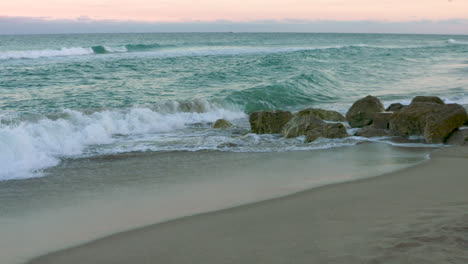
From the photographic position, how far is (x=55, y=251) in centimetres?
385

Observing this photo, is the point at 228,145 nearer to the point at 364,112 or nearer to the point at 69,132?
the point at 69,132

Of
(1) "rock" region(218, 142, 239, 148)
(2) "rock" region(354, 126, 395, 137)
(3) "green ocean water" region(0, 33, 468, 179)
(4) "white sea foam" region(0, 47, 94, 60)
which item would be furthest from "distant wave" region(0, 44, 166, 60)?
(2) "rock" region(354, 126, 395, 137)

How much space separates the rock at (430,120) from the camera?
307 inches

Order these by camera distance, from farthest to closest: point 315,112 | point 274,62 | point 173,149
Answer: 1. point 274,62
2. point 315,112
3. point 173,149

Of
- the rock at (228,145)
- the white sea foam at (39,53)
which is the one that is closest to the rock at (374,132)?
the rock at (228,145)

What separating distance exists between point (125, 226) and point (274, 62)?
22.4 m

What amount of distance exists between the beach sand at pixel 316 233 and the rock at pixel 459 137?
8.46 feet

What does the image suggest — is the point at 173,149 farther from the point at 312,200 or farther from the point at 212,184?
the point at 312,200

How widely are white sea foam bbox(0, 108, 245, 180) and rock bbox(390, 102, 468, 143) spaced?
4.89 metres

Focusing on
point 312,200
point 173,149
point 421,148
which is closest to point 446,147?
point 421,148

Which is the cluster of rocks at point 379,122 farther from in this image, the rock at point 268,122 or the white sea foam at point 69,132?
the white sea foam at point 69,132

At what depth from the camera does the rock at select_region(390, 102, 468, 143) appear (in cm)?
780

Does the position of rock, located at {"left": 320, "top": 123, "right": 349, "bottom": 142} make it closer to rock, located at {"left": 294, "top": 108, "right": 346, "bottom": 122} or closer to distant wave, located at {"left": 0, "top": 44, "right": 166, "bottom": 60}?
rock, located at {"left": 294, "top": 108, "right": 346, "bottom": 122}

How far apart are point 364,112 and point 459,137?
2.31 metres
